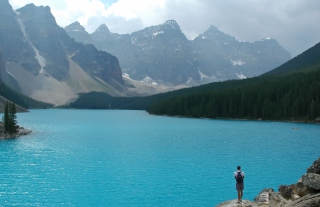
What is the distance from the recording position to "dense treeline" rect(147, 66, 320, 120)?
14325cm

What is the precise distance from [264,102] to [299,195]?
136m

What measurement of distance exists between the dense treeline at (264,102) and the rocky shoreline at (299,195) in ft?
387

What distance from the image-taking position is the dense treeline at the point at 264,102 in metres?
143

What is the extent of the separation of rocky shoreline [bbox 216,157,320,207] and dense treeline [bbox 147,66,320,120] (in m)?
118

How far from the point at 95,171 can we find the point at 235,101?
426 ft

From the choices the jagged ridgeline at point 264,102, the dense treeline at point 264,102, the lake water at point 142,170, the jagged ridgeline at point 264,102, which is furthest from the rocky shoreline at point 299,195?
the jagged ridgeline at point 264,102

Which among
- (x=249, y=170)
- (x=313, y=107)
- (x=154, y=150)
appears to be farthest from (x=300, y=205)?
(x=313, y=107)

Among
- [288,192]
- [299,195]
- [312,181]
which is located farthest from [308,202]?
[288,192]

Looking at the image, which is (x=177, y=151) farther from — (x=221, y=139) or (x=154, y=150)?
(x=221, y=139)

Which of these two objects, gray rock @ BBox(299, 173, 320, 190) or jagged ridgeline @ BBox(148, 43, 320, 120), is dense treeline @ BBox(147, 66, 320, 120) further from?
gray rock @ BBox(299, 173, 320, 190)

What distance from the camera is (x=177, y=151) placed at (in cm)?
6331

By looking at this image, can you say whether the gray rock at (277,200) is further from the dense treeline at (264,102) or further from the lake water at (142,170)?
the dense treeline at (264,102)

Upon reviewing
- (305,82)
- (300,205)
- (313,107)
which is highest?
(305,82)

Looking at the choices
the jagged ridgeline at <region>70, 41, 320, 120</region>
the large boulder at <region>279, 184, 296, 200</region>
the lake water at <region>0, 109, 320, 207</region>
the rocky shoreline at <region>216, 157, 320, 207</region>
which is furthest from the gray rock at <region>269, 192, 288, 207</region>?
the jagged ridgeline at <region>70, 41, 320, 120</region>
